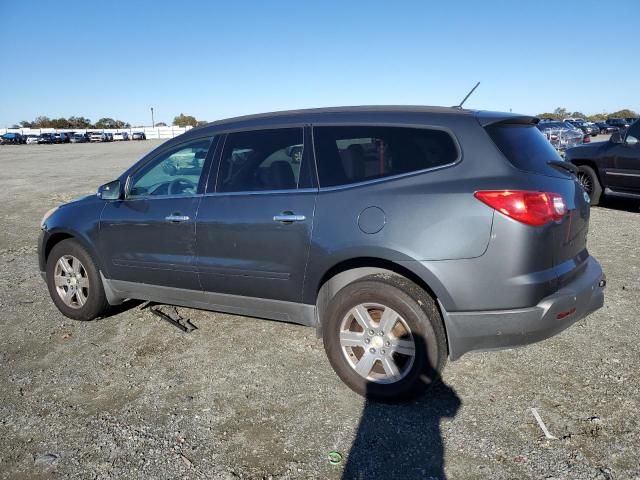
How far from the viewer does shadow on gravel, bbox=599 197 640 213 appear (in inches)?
393

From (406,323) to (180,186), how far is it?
219 centimetres

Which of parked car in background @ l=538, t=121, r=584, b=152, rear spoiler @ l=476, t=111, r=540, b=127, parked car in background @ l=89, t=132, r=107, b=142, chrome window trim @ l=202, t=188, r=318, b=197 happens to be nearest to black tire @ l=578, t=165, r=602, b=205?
rear spoiler @ l=476, t=111, r=540, b=127

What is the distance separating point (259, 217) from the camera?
3.55m

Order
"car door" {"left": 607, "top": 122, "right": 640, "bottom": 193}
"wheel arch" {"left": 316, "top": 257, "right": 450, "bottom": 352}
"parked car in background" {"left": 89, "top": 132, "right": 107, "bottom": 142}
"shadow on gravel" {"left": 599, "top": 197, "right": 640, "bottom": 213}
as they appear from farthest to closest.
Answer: "parked car in background" {"left": 89, "top": 132, "right": 107, "bottom": 142}
"shadow on gravel" {"left": 599, "top": 197, "right": 640, "bottom": 213}
"car door" {"left": 607, "top": 122, "right": 640, "bottom": 193}
"wheel arch" {"left": 316, "top": 257, "right": 450, "bottom": 352}

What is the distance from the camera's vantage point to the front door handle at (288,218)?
3379 mm

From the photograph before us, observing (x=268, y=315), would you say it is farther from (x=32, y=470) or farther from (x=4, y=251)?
(x=4, y=251)

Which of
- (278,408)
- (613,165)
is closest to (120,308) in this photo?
(278,408)

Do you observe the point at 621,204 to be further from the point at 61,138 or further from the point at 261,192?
the point at 61,138

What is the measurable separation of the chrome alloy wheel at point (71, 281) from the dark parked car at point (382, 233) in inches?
34.3

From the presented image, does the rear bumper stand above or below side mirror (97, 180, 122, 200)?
below

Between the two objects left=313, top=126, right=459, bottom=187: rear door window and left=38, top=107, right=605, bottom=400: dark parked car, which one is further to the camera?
left=313, top=126, right=459, bottom=187: rear door window

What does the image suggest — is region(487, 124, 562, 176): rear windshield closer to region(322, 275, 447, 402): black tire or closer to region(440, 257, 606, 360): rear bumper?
region(440, 257, 606, 360): rear bumper

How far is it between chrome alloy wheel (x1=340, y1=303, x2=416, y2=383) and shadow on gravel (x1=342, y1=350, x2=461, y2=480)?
0.66ft

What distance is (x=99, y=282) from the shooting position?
4.56 metres
